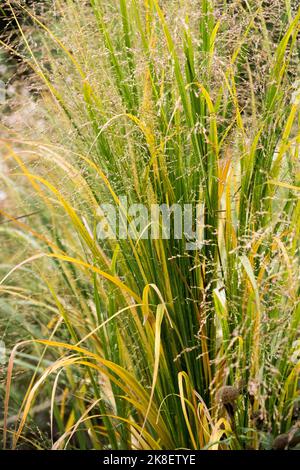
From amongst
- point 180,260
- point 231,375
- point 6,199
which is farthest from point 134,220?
point 6,199

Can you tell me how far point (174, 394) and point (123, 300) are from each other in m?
0.21

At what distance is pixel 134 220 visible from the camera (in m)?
1.22

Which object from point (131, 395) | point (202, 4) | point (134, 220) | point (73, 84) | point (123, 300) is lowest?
point (131, 395)

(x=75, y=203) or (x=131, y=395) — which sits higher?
(x=75, y=203)

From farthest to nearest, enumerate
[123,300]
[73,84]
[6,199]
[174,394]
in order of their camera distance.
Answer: [6,199] → [73,84] → [123,300] → [174,394]

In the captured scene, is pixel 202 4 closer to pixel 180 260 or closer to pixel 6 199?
pixel 180 260

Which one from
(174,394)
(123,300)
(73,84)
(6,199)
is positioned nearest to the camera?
(174,394)

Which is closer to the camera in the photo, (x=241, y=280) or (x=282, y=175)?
(x=241, y=280)

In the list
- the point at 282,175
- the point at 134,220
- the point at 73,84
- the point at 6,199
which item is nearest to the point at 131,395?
the point at 134,220

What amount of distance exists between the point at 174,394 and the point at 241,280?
222 millimetres

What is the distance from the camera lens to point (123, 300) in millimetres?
1268
